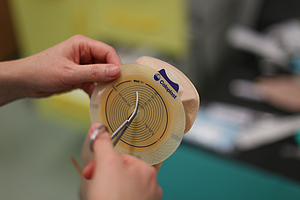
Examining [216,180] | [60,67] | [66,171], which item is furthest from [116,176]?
[66,171]

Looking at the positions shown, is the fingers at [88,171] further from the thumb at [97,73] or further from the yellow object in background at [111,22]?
the yellow object in background at [111,22]

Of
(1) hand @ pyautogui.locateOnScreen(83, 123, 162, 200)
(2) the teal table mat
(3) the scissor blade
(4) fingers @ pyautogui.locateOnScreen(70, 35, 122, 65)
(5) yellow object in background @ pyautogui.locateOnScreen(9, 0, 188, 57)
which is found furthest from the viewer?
(5) yellow object in background @ pyautogui.locateOnScreen(9, 0, 188, 57)

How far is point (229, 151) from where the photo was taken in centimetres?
102

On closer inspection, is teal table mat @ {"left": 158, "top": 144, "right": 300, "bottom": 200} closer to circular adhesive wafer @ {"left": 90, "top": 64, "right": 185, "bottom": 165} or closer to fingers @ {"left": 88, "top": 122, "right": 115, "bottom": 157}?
circular adhesive wafer @ {"left": 90, "top": 64, "right": 185, "bottom": 165}

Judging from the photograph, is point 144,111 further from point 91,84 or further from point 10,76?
point 10,76

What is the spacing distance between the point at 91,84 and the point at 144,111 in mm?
267

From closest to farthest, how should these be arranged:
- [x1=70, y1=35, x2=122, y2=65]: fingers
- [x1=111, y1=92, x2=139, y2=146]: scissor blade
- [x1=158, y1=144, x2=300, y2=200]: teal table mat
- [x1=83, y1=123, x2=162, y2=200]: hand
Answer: [x1=83, y1=123, x2=162, y2=200]: hand < [x1=111, y1=92, x2=139, y2=146]: scissor blade < [x1=70, y1=35, x2=122, y2=65]: fingers < [x1=158, y1=144, x2=300, y2=200]: teal table mat

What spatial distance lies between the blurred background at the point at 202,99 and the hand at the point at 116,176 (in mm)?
584

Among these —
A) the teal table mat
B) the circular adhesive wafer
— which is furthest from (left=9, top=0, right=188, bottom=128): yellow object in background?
the circular adhesive wafer

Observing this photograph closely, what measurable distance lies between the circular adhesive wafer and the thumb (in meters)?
0.02

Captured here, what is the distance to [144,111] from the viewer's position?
546 millimetres

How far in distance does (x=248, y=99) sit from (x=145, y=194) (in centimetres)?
103

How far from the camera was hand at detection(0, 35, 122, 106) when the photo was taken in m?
0.57

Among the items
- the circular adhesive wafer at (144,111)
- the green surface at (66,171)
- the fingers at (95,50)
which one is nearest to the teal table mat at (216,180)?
the green surface at (66,171)
